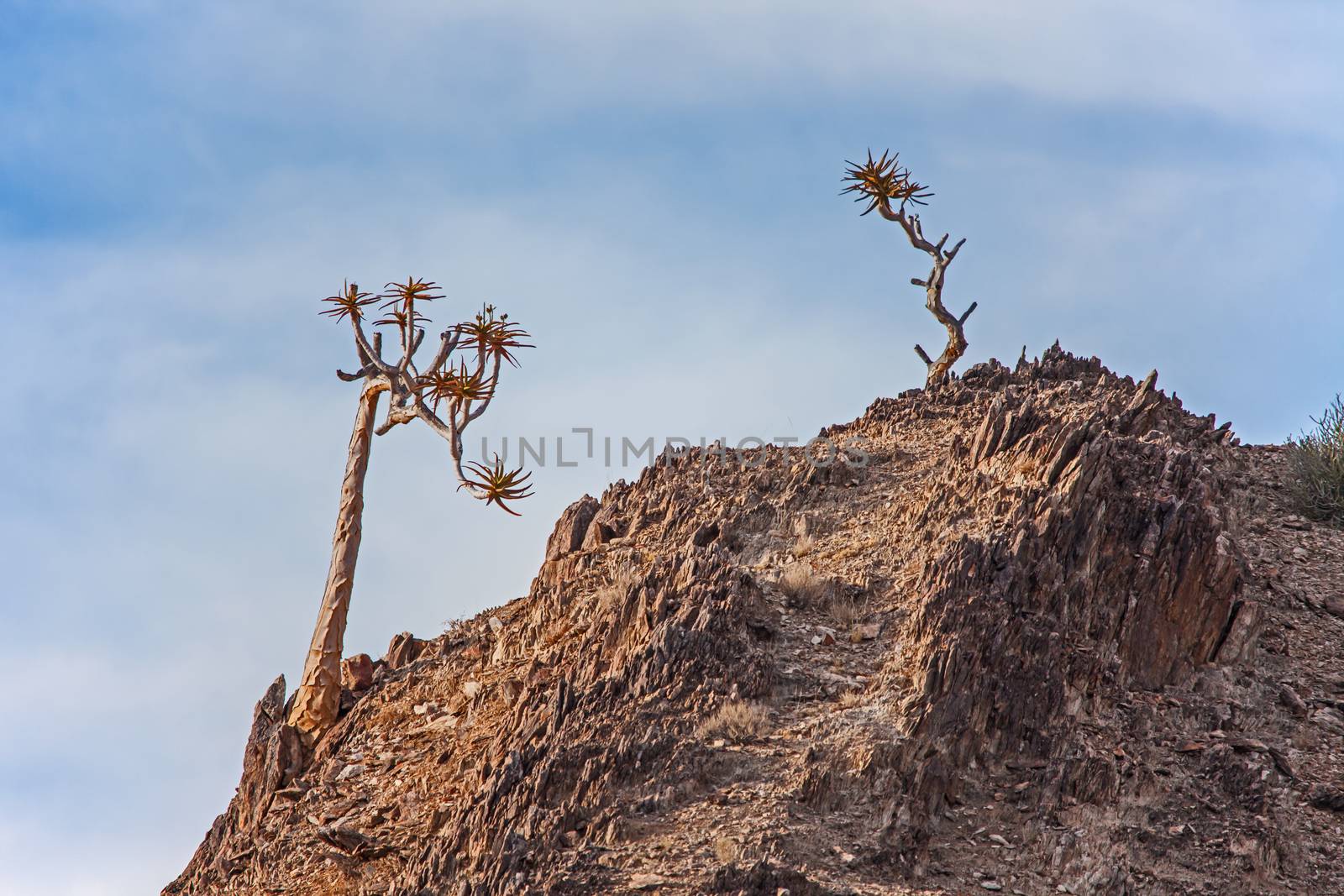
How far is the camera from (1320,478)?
66.8ft

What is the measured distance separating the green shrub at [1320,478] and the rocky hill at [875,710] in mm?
904

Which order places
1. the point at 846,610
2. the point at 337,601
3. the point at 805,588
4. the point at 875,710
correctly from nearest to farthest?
the point at 875,710, the point at 846,610, the point at 805,588, the point at 337,601

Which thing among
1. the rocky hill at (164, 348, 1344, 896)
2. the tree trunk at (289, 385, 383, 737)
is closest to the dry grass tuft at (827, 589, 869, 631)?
the rocky hill at (164, 348, 1344, 896)

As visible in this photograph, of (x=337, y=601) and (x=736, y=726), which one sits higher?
(x=337, y=601)

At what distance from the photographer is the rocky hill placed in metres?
12.1

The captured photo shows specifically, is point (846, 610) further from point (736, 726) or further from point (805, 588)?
point (736, 726)

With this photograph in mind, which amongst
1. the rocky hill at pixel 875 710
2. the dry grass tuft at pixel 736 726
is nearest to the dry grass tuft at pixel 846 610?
the rocky hill at pixel 875 710

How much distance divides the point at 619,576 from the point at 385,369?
14.0ft

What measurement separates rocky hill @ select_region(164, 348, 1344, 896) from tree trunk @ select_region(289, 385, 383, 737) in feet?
1.39

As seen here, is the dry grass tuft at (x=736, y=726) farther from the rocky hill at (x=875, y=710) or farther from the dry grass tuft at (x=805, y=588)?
the dry grass tuft at (x=805, y=588)

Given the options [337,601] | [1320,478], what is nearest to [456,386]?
[337,601]

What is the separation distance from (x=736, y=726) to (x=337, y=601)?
6.61m

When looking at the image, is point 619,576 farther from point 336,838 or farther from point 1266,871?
point 1266,871

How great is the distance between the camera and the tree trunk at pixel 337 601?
16.9m
